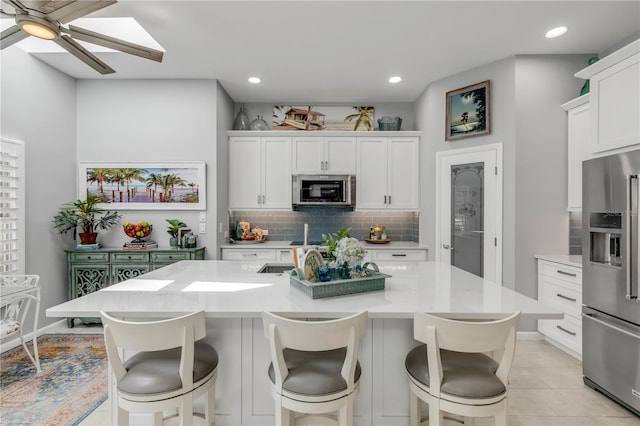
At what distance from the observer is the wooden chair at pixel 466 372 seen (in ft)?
4.51

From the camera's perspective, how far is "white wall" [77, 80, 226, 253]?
4.05 m

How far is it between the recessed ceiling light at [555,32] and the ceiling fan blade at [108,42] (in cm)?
341

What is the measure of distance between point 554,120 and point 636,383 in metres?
2.49

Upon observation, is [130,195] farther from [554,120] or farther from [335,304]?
[554,120]

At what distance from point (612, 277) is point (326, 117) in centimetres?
376

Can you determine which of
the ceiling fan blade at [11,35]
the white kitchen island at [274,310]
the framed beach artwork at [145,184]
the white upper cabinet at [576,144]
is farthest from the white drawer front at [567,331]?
the ceiling fan blade at [11,35]

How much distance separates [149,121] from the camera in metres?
4.06

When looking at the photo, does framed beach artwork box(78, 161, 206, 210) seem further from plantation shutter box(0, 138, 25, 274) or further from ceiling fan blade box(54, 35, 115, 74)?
ceiling fan blade box(54, 35, 115, 74)

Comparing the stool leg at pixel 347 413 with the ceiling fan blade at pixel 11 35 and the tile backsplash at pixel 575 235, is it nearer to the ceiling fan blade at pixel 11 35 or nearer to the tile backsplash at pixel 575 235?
the ceiling fan blade at pixel 11 35

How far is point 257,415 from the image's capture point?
1.90 meters

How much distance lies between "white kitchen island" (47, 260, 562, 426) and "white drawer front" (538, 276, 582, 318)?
4.87ft

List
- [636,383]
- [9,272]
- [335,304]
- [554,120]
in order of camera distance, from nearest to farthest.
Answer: [335,304] → [636,383] → [9,272] → [554,120]

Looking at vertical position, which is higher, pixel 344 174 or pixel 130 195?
pixel 344 174

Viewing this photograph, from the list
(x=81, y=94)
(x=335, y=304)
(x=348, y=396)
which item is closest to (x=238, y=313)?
(x=335, y=304)
